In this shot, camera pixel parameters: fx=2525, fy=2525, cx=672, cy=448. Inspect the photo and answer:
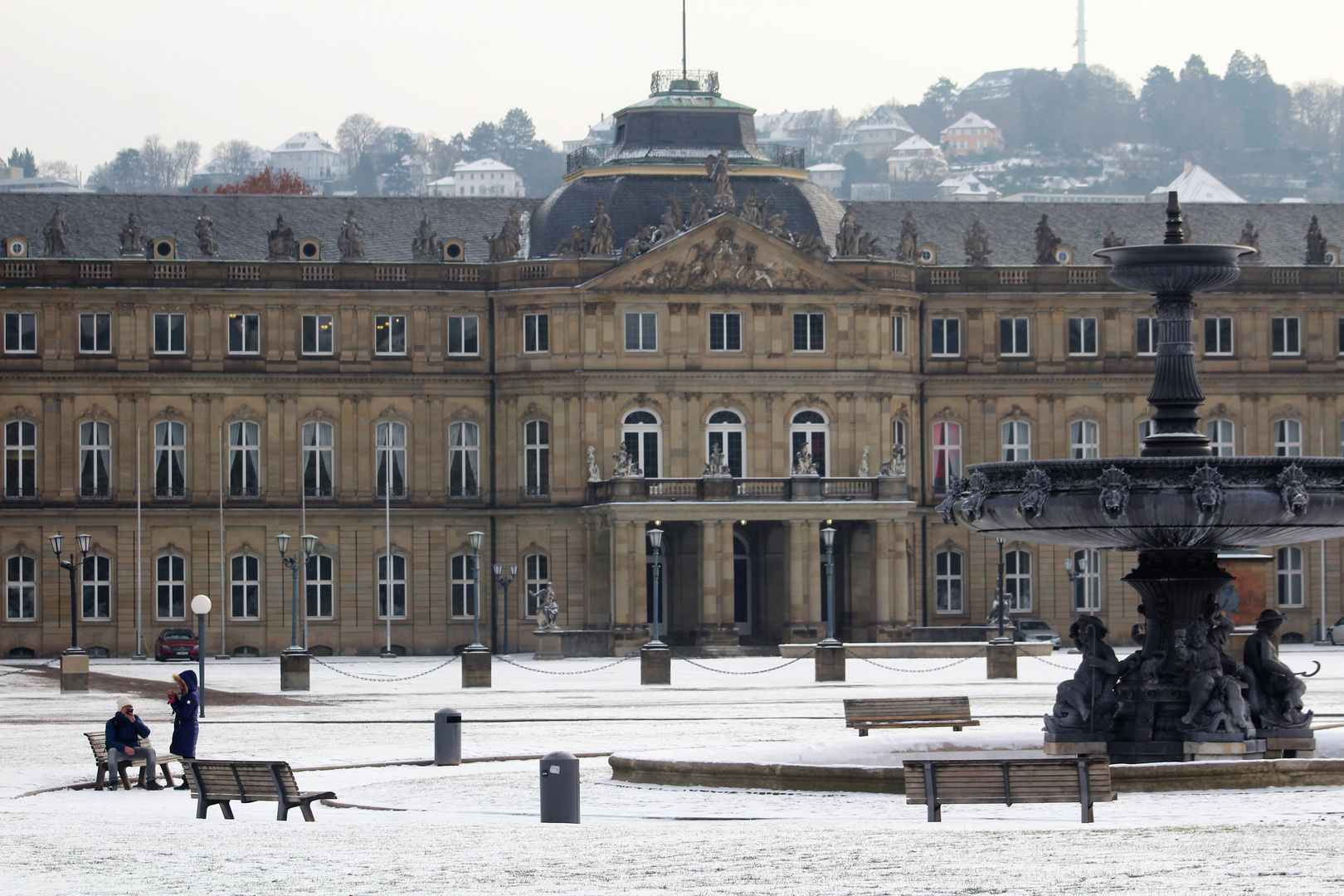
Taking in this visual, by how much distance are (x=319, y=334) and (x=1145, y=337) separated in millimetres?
27209

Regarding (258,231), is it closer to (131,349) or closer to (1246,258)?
(131,349)

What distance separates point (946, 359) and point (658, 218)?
10.7 metres

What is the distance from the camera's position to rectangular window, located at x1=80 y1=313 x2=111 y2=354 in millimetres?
79188

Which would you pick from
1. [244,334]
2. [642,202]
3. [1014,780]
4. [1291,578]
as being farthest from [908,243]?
[1014,780]

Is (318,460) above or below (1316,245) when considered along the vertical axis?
below

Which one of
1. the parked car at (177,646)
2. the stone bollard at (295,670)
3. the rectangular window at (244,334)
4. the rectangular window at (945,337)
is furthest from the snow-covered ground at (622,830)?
the rectangular window at (945,337)

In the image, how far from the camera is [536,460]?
80.4 metres

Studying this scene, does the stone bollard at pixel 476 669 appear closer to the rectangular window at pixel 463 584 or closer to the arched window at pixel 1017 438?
the rectangular window at pixel 463 584

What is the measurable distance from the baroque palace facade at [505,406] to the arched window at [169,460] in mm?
91

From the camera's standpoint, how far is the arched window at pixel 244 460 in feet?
263

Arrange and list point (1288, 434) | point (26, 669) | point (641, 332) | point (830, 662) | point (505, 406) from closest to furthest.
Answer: point (830, 662) → point (26, 669) → point (641, 332) → point (505, 406) → point (1288, 434)

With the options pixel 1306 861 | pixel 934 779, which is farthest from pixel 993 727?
pixel 1306 861

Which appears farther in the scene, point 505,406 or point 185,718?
point 505,406

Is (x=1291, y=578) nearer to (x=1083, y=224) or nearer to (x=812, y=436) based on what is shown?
(x=1083, y=224)
